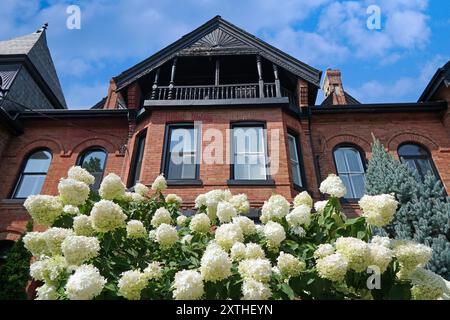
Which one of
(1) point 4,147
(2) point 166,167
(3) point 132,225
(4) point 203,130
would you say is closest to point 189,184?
(2) point 166,167

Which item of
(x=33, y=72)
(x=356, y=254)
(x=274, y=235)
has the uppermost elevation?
(x=33, y=72)

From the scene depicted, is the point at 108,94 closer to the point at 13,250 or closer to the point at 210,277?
the point at 13,250

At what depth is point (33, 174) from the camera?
1109 cm

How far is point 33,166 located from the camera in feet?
37.0

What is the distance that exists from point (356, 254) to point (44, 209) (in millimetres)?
3149

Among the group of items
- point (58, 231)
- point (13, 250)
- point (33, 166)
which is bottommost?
point (58, 231)

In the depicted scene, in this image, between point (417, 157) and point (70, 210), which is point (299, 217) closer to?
point (70, 210)

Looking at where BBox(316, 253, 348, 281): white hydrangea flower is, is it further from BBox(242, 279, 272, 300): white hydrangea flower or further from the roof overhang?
the roof overhang

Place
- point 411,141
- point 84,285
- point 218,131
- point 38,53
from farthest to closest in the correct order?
point 38,53
point 411,141
point 218,131
point 84,285

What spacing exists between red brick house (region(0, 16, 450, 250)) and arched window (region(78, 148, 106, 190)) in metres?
0.04

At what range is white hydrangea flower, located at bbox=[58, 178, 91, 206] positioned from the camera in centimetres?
347

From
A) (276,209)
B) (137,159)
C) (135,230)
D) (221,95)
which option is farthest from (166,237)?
(221,95)

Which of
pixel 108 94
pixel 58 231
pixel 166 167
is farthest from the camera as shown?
pixel 108 94
